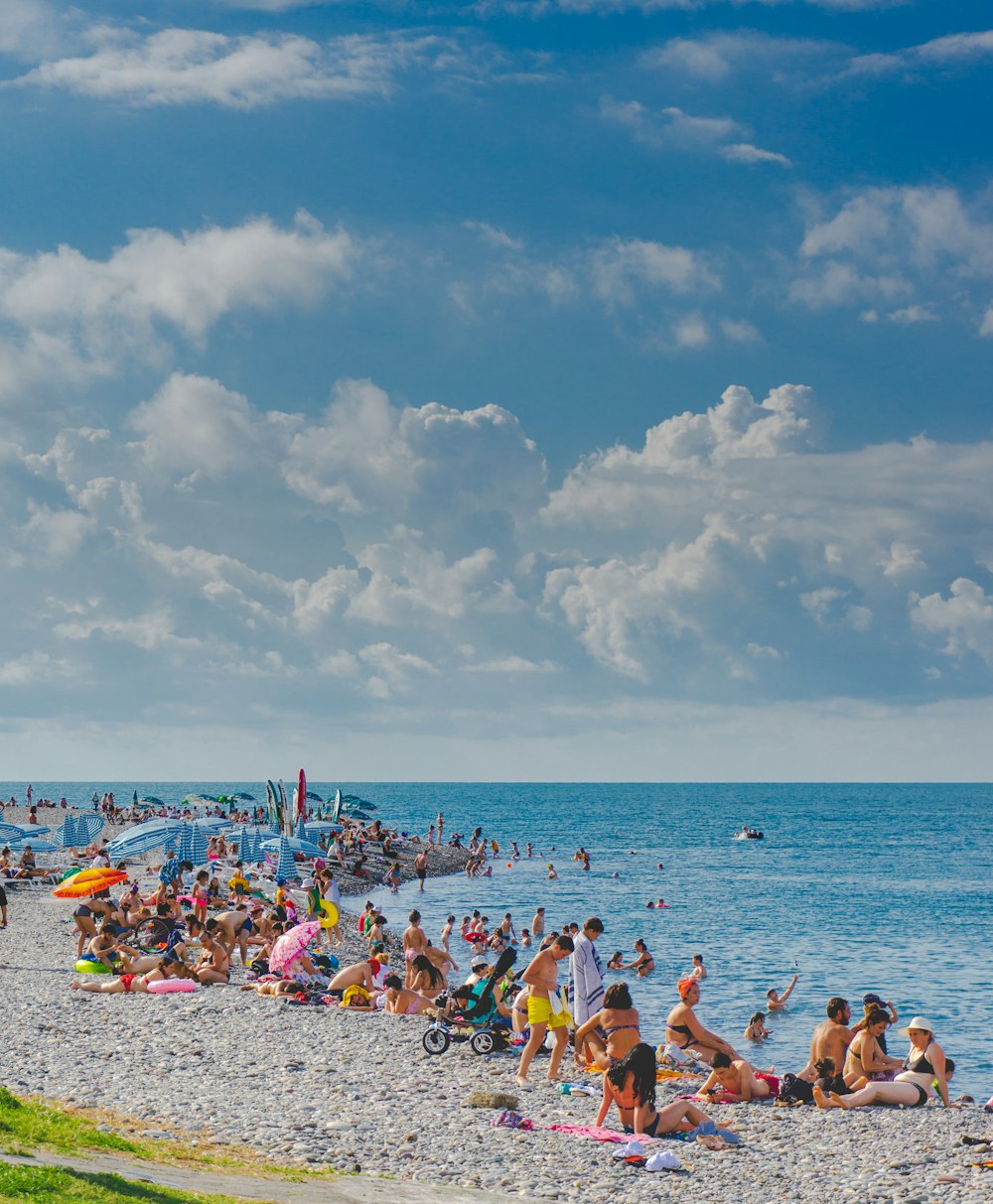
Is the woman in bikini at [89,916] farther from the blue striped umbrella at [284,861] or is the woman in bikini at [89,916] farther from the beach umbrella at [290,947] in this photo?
the blue striped umbrella at [284,861]

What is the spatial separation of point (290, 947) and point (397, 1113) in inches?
329

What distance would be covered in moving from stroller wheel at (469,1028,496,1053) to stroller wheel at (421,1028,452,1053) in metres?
0.45

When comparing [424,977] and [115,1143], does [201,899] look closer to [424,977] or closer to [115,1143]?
[424,977]

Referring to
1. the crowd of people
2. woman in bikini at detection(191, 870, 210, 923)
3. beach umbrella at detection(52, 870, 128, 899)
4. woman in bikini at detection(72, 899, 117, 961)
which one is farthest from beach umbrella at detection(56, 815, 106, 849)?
woman in bikini at detection(72, 899, 117, 961)

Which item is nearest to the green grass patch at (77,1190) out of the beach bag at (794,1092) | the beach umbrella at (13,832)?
the beach bag at (794,1092)

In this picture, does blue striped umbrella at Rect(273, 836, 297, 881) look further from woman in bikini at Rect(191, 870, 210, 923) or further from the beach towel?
the beach towel

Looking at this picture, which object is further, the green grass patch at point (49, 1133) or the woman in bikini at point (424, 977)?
the woman in bikini at point (424, 977)

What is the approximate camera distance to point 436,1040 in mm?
17688

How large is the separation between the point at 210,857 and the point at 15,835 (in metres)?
12.4

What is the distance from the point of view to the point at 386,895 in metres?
52.4

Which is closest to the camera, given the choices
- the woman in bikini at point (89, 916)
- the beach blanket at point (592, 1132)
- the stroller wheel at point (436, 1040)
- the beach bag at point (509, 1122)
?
the beach blanket at point (592, 1132)

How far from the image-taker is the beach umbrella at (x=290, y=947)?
2236 cm

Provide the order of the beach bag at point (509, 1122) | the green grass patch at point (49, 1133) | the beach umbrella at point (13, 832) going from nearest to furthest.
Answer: the green grass patch at point (49, 1133), the beach bag at point (509, 1122), the beach umbrella at point (13, 832)

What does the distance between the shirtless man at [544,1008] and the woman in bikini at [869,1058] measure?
400 centimetres
